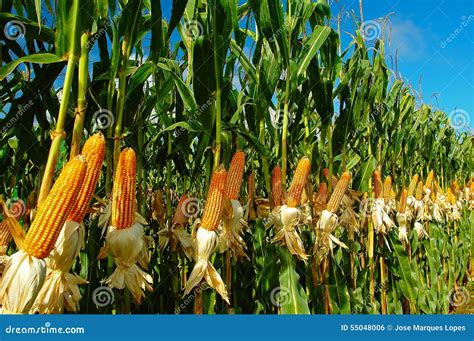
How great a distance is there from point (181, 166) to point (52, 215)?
1.63m

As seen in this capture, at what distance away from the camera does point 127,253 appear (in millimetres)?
1649

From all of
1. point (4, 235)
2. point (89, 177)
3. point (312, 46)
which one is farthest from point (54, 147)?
point (312, 46)

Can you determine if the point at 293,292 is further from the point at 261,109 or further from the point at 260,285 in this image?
the point at 261,109

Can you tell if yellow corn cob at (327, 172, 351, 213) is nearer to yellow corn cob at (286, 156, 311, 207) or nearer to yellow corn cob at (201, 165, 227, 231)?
yellow corn cob at (286, 156, 311, 207)

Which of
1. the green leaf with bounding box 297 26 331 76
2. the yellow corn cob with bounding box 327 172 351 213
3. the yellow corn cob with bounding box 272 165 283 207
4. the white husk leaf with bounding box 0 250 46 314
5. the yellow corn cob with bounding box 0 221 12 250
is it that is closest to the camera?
the white husk leaf with bounding box 0 250 46 314

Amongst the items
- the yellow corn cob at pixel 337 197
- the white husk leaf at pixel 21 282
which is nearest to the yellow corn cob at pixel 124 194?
the white husk leaf at pixel 21 282

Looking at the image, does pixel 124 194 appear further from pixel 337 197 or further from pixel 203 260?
pixel 337 197

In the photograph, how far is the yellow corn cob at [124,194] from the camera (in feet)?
5.28

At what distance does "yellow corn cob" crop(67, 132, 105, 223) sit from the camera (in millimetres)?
1457

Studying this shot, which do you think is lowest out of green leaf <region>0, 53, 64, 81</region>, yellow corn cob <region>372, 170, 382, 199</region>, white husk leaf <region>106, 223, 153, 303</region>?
white husk leaf <region>106, 223, 153, 303</region>

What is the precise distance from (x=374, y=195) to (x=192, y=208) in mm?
2321

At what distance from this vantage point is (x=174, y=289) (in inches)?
105

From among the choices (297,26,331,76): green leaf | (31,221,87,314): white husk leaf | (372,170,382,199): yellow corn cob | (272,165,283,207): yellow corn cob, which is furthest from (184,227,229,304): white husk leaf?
(372,170,382,199): yellow corn cob

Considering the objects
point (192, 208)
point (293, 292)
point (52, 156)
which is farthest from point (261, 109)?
point (52, 156)
